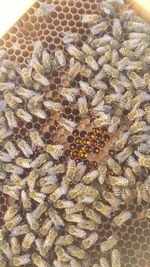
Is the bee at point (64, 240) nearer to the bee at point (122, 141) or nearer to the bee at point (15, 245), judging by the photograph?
the bee at point (15, 245)

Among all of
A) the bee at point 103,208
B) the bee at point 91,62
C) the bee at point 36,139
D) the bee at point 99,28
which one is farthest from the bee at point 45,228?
the bee at point 99,28

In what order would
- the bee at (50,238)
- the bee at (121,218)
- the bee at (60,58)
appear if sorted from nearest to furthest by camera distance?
the bee at (50,238) < the bee at (121,218) < the bee at (60,58)

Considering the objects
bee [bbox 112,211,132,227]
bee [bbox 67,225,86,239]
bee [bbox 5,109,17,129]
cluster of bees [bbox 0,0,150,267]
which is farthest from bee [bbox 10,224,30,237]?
bee [bbox 5,109,17,129]

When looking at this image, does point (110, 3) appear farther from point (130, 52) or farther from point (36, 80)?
point (36, 80)

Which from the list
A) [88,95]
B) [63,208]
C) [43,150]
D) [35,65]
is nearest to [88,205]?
[63,208]

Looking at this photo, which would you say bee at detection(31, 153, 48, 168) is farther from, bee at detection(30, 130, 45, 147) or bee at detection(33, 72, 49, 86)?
bee at detection(33, 72, 49, 86)

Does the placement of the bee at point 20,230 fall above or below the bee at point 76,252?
below
